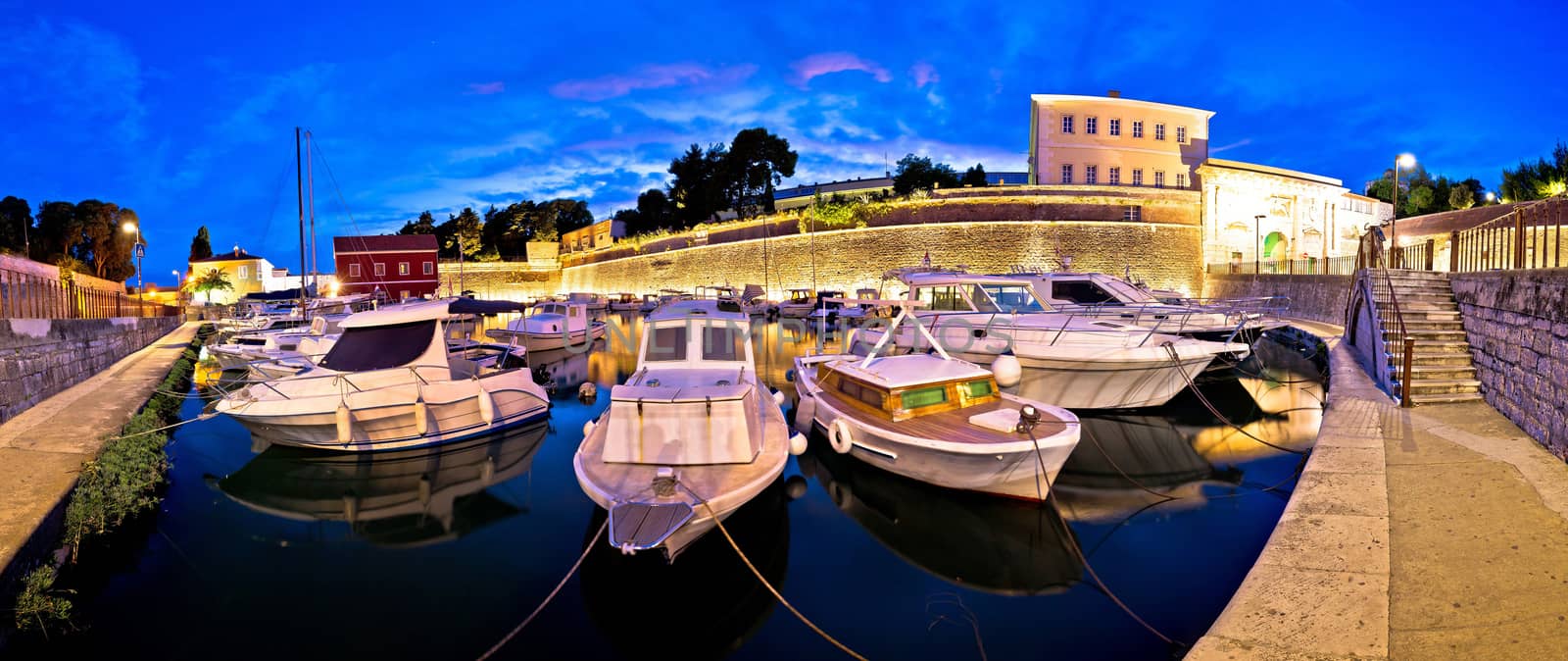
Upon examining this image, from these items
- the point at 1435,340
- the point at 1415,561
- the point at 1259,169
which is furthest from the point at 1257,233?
the point at 1415,561

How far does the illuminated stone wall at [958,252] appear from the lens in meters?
36.2

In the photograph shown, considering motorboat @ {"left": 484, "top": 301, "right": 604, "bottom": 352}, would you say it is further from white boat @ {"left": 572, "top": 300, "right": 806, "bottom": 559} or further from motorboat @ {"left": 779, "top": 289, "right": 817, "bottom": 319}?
white boat @ {"left": 572, "top": 300, "right": 806, "bottom": 559}

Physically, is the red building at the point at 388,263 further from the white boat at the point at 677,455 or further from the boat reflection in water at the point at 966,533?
the boat reflection in water at the point at 966,533

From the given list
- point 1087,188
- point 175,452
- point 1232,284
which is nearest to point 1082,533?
point 175,452

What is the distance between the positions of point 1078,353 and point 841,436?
16.8 ft

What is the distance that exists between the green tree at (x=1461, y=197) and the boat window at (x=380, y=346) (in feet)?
168

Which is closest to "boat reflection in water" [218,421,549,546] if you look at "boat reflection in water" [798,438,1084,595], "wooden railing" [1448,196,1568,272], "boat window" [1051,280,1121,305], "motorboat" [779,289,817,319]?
"boat reflection in water" [798,438,1084,595]

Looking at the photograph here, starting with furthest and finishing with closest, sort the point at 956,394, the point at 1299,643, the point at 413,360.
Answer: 1. the point at 413,360
2. the point at 956,394
3. the point at 1299,643

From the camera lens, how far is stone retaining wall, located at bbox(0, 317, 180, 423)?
9406 mm

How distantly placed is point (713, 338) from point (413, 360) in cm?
466

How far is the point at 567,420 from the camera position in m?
13.3

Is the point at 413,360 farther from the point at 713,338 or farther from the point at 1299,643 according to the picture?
the point at 1299,643

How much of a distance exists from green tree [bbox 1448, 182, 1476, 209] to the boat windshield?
4085 centimetres

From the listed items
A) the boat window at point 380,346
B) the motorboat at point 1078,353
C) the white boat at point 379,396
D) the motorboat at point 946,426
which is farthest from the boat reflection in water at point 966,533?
the boat window at point 380,346
